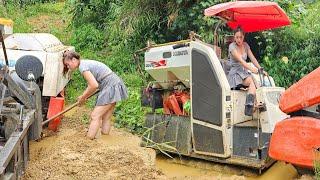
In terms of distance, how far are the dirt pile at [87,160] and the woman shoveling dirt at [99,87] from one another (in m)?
0.31

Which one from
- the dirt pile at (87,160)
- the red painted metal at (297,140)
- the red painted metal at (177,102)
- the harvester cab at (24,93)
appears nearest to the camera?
the red painted metal at (297,140)

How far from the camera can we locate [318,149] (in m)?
5.57

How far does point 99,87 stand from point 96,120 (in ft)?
1.71

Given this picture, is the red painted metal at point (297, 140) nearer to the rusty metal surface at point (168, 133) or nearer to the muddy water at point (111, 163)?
the muddy water at point (111, 163)

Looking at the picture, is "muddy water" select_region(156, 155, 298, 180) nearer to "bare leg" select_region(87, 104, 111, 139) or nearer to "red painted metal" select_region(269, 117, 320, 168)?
"red painted metal" select_region(269, 117, 320, 168)

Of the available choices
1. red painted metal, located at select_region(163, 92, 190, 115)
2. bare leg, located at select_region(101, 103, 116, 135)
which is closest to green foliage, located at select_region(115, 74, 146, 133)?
bare leg, located at select_region(101, 103, 116, 135)

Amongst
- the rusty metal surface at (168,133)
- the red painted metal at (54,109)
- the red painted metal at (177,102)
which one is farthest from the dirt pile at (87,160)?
the red painted metal at (177,102)

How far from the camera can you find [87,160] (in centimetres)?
664

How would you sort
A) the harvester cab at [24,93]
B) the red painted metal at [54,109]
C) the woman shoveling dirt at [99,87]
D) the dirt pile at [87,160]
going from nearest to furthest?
the harvester cab at [24,93] < the dirt pile at [87,160] < the woman shoveling dirt at [99,87] < the red painted metal at [54,109]

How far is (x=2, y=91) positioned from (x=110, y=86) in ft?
6.28

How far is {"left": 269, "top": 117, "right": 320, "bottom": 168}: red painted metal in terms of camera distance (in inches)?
221

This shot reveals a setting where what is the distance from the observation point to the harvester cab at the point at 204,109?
6.93 m

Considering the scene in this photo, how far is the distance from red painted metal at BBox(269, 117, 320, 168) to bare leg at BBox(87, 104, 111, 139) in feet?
8.91

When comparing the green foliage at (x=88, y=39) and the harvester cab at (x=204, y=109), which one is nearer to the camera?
the harvester cab at (x=204, y=109)
